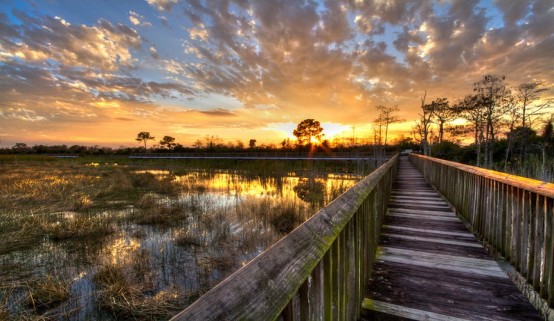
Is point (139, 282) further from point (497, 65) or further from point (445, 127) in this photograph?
point (445, 127)

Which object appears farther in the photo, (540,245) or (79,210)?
(79,210)

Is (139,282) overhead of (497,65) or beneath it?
beneath

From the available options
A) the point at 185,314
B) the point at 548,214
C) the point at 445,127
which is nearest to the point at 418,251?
the point at 548,214

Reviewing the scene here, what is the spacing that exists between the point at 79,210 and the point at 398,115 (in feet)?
170

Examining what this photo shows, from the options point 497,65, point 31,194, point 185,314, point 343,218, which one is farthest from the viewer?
point 497,65

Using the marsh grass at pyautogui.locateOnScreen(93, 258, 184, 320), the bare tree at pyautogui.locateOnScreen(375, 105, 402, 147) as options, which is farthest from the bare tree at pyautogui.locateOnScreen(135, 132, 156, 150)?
the marsh grass at pyautogui.locateOnScreen(93, 258, 184, 320)

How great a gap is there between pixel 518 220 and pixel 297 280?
3.88 metres

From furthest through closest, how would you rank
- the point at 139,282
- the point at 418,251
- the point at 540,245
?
the point at 139,282 → the point at 418,251 → the point at 540,245

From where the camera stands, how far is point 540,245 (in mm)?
2838

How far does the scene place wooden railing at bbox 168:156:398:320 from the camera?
2.17 feet

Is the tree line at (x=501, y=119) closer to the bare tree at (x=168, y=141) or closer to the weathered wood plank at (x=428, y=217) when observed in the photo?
the weathered wood plank at (x=428, y=217)

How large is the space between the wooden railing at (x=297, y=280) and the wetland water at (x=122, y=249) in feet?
12.4

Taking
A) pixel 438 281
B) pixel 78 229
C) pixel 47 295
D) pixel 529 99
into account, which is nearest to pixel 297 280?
pixel 438 281

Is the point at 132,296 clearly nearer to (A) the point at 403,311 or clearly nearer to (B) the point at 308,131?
(A) the point at 403,311
